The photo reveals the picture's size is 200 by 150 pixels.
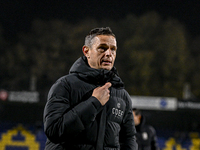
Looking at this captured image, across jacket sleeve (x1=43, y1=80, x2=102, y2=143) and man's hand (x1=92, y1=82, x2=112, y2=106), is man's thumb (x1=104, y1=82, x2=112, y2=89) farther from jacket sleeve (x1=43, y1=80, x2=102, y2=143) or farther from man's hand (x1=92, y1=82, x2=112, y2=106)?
jacket sleeve (x1=43, y1=80, x2=102, y2=143)

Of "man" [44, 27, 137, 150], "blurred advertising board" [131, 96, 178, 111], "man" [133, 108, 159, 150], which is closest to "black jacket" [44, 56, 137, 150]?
"man" [44, 27, 137, 150]

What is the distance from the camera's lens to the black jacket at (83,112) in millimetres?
1804

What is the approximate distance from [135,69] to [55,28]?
618 centimetres

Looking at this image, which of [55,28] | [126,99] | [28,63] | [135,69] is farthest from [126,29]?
[126,99]

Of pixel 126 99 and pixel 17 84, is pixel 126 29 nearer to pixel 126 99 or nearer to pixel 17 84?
pixel 17 84

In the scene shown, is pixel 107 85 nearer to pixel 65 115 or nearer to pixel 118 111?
pixel 118 111

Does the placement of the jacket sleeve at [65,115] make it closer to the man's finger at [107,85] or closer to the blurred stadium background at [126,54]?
the man's finger at [107,85]

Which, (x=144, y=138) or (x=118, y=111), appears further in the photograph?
(x=144, y=138)

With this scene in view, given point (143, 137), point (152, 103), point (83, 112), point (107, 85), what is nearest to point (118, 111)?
point (107, 85)

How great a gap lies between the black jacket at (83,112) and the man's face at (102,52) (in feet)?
0.17

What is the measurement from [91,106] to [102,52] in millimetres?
387

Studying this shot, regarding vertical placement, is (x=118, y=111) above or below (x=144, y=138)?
above

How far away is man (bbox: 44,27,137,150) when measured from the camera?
5.96 ft

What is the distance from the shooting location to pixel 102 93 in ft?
6.33
